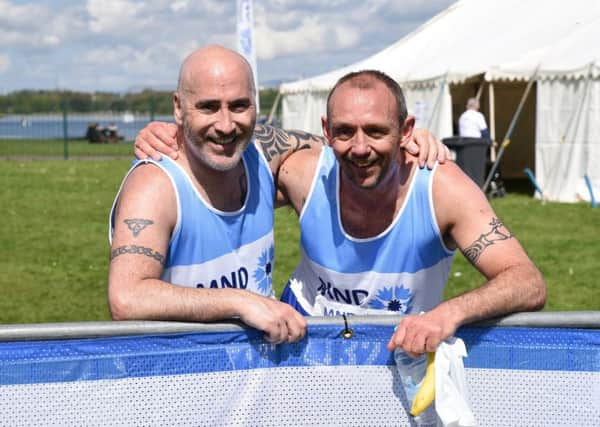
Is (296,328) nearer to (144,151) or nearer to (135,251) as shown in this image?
(135,251)

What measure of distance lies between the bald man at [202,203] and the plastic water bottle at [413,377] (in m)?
0.64

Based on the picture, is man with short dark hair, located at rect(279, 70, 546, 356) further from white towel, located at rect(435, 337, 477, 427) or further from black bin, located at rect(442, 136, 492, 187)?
black bin, located at rect(442, 136, 492, 187)

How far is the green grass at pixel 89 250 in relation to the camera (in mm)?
6871

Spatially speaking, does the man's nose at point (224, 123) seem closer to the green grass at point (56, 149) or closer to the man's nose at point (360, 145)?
the man's nose at point (360, 145)

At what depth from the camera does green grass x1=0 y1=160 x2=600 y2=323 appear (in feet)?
22.5

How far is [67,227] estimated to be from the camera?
37.2 feet

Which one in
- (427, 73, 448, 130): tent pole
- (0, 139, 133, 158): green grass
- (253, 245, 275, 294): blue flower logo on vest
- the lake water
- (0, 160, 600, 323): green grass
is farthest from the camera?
the lake water

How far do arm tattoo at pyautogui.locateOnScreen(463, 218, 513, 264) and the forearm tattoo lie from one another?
0.99 meters

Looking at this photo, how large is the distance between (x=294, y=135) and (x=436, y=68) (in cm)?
1290

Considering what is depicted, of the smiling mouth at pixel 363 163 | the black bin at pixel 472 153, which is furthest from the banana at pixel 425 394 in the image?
the black bin at pixel 472 153

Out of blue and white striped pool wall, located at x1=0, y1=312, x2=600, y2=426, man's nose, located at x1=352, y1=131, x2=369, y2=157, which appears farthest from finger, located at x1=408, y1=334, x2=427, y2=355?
man's nose, located at x1=352, y1=131, x2=369, y2=157

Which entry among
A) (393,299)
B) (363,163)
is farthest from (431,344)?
(393,299)

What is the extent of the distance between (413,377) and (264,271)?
112cm

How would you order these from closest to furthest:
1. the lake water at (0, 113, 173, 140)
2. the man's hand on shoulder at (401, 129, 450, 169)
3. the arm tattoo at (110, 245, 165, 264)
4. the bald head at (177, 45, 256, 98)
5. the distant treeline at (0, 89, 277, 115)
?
the arm tattoo at (110, 245, 165, 264), the bald head at (177, 45, 256, 98), the man's hand on shoulder at (401, 129, 450, 169), the lake water at (0, 113, 173, 140), the distant treeline at (0, 89, 277, 115)
